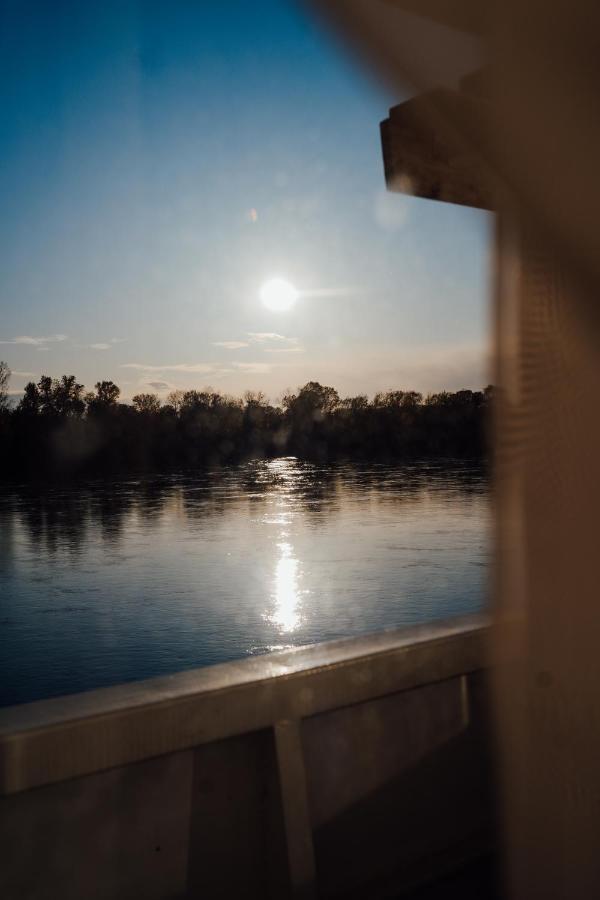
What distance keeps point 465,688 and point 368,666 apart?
50 cm

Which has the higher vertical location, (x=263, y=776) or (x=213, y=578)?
(x=263, y=776)

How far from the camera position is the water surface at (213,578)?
18.5 metres

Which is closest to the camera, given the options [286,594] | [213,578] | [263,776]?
[263,776]

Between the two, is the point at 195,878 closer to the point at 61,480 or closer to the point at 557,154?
the point at 557,154

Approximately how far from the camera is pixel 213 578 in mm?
25969

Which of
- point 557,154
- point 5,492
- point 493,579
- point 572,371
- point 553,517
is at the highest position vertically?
point 557,154

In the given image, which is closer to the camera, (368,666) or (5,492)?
(368,666)

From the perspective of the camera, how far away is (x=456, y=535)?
31844 mm

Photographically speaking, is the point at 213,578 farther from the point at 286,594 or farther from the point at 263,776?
the point at 263,776

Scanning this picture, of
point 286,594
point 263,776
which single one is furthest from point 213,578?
point 263,776

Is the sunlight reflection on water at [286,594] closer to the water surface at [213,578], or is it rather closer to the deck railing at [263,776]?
the water surface at [213,578]

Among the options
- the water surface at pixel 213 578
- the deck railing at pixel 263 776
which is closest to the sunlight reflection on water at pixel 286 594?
the water surface at pixel 213 578

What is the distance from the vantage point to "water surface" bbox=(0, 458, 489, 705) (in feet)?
60.8

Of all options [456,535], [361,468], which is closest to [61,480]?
[361,468]
